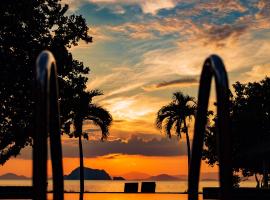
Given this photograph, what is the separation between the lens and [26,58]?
27.0 m

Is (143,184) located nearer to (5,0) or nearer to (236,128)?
(236,128)

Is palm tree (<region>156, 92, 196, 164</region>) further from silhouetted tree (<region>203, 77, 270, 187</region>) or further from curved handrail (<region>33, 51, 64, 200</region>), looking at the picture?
curved handrail (<region>33, 51, 64, 200</region>)

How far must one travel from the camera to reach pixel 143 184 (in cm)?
4431

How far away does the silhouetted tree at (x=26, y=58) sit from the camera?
2634cm

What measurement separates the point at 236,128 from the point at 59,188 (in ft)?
146

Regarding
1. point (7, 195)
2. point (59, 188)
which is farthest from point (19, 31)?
point (59, 188)

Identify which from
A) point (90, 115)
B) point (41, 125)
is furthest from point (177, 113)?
point (41, 125)

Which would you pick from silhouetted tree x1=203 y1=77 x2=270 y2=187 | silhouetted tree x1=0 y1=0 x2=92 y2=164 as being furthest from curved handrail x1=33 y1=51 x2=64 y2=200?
silhouetted tree x1=203 y1=77 x2=270 y2=187

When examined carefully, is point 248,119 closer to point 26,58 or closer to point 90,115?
point 90,115

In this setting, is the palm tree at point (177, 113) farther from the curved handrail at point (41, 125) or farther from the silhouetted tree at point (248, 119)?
the curved handrail at point (41, 125)

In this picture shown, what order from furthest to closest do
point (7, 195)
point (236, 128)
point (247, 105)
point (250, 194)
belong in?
point (247, 105) → point (236, 128) → point (7, 195) → point (250, 194)

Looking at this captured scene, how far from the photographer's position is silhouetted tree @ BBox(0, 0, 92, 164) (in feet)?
86.4

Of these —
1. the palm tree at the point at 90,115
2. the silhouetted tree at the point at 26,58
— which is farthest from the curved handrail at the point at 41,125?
the palm tree at the point at 90,115

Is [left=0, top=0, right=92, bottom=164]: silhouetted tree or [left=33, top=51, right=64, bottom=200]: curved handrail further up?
[left=0, top=0, right=92, bottom=164]: silhouetted tree
